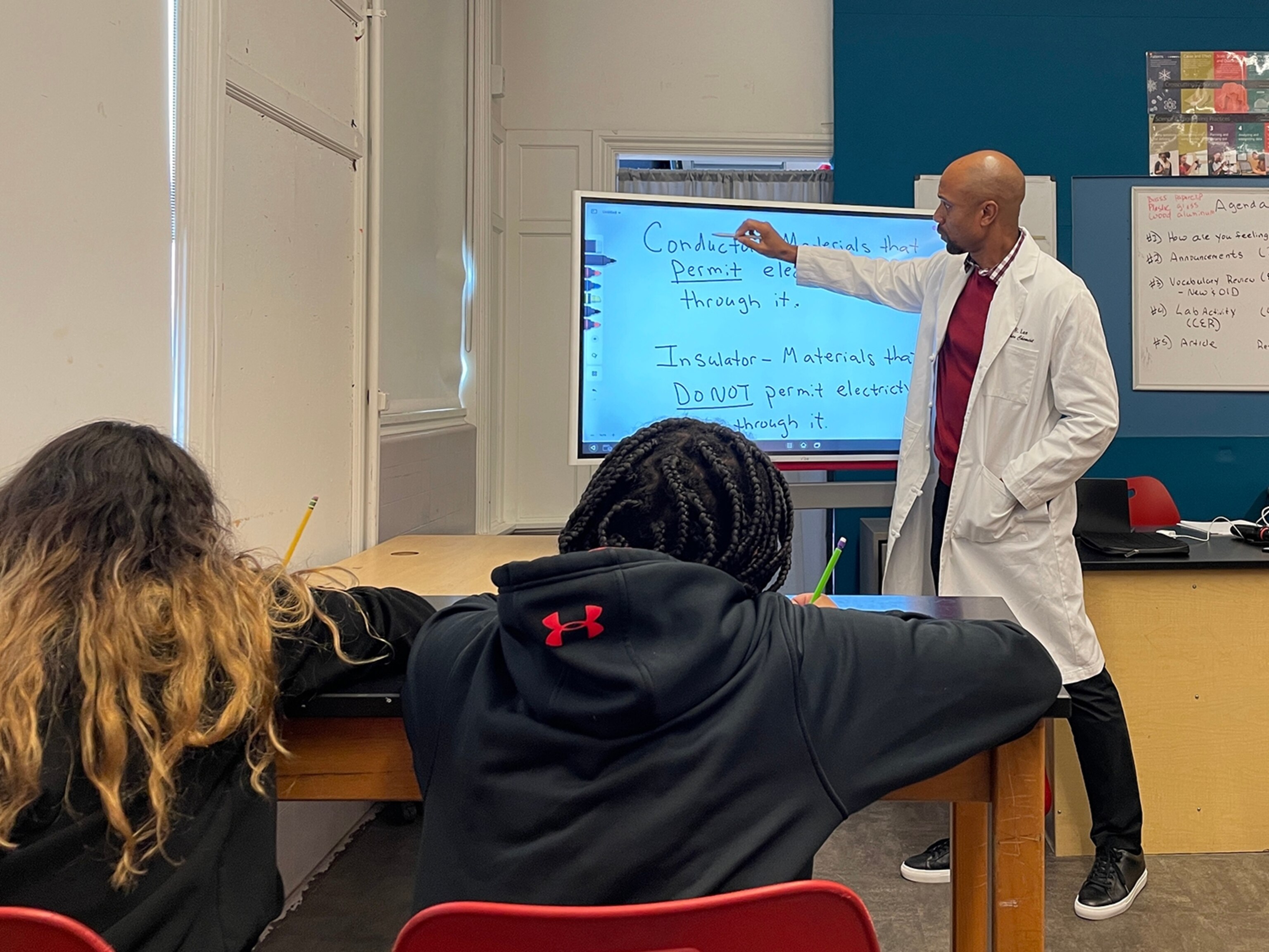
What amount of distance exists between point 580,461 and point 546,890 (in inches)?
79.7

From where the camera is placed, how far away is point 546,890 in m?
0.91

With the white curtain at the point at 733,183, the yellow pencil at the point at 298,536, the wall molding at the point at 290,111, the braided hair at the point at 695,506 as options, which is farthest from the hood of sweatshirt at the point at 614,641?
the white curtain at the point at 733,183

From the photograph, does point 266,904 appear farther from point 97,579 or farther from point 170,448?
point 170,448

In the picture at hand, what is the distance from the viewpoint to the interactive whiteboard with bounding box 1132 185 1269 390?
4.28 meters

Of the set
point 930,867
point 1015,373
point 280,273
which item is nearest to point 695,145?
point 1015,373

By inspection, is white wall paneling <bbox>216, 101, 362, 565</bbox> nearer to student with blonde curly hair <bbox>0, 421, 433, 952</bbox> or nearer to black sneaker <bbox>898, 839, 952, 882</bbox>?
student with blonde curly hair <bbox>0, 421, 433, 952</bbox>

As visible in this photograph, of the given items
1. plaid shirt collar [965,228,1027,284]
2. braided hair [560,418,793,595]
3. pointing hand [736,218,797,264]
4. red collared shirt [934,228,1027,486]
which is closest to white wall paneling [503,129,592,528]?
pointing hand [736,218,797,264]

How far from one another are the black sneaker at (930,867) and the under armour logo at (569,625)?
193 centimetres

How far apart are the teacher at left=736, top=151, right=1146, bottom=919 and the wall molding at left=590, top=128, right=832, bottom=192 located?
1965 millimetres

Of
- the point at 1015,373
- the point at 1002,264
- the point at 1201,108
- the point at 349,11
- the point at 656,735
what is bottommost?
the point at 656,735

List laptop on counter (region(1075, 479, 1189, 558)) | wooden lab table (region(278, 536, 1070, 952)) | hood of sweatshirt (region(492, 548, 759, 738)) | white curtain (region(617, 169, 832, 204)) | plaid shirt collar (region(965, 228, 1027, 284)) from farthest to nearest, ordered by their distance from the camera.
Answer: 1. white curtain (region(617, 169, 832, 204))
2. laptop on counter (region(1075, 479, 1189, 558))
3. plaid shirt collar (region(965, 228, 1027, 284))
4. wooden lab table (region(278, 536, 1070, 952))
5. hood of sweatshirt (region(492, 548, 759, 738))

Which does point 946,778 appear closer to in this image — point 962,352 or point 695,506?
point 695,506

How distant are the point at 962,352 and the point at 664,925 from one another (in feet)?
7.14

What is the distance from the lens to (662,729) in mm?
910
